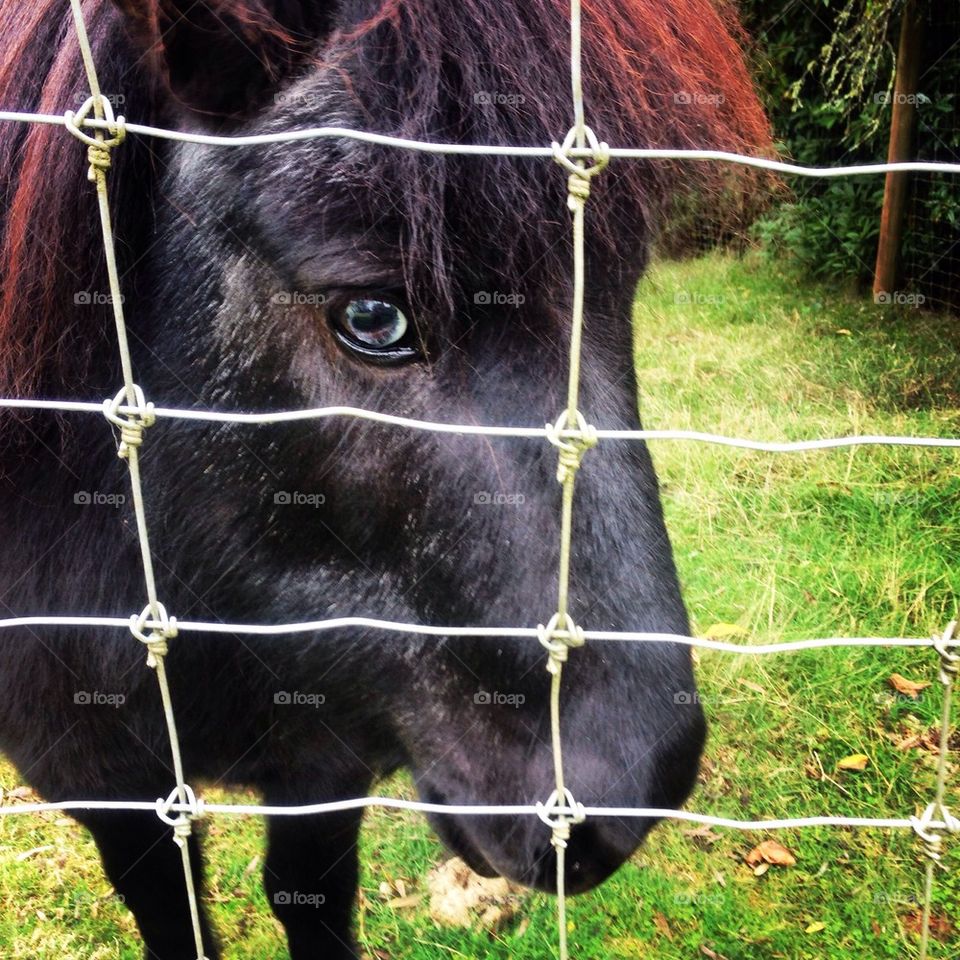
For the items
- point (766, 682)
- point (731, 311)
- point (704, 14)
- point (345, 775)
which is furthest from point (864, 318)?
point (345, 775)

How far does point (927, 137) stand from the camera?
4.64 metres

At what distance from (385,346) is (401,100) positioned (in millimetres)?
314

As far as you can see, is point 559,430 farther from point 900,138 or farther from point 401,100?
point 900,138

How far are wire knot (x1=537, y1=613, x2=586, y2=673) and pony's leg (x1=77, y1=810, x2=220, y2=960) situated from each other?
4.00ft

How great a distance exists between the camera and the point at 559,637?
1.05 m

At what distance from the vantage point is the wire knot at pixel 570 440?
3.32 ft

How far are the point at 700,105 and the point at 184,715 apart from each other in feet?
4.53

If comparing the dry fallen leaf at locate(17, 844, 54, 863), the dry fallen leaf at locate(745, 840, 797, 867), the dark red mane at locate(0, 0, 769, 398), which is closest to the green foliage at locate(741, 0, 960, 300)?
the dark red mane at locate(0, 0, 769, 398)

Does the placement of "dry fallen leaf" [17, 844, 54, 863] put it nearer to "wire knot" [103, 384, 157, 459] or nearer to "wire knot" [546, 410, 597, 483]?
"wire knot" [103, 384, 157, 459]

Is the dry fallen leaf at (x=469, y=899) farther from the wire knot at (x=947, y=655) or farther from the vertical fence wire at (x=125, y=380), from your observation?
the wire knot at (x=947, y=655)

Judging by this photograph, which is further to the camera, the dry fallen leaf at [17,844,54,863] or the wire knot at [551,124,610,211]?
the dry fallen leaf at [17,844,54,863]

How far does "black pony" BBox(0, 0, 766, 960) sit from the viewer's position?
1.19 metres

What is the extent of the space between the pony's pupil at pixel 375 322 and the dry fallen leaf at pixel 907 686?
2219 millimetres

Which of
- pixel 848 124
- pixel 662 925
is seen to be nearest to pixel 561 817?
pixel 662 925
